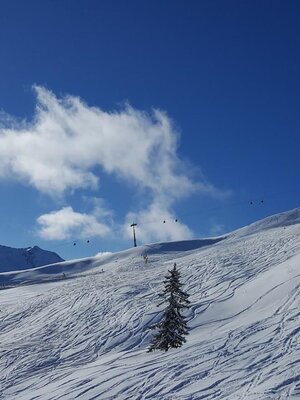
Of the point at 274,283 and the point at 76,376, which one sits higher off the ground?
the point at 274,283

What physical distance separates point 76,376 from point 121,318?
1061 centimetres

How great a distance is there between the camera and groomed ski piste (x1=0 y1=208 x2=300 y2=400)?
52.3ft

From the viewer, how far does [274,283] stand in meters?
29.6

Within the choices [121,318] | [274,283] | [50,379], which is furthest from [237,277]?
[50,379]

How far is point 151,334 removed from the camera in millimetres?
27188

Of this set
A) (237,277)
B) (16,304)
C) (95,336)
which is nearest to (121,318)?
(95,336)

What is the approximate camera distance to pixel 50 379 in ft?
72.3

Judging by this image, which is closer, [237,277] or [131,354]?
[131,354]

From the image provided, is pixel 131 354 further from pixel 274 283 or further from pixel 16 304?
pixel 16 304

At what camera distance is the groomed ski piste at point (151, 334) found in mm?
15945

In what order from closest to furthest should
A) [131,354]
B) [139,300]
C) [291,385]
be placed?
1. [291,385]
2. [131,354]
3. [139,300]

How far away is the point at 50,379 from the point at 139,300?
1315 centimetres

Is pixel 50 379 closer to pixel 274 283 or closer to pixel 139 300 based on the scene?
pixel 139 300

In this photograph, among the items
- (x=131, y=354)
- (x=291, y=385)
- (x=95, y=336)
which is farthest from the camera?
(x=95, y=336)
